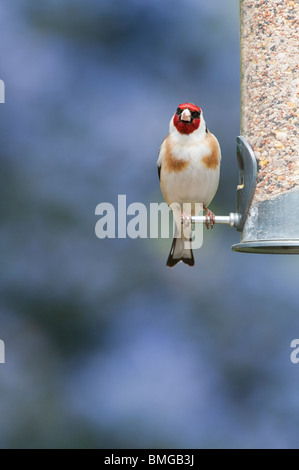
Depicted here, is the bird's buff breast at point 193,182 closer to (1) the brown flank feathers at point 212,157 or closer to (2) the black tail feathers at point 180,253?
(1) the brown flank feathers at point 212,157

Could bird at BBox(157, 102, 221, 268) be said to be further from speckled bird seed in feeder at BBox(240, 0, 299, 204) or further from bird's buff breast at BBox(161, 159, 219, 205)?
speckled bird seed in feeder at BBox(240, 0, 299, 204)

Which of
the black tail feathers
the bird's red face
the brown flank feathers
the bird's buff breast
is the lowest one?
the black tail feathers

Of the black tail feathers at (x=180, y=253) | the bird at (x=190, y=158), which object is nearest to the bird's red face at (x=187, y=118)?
the bird at (x=190, y=158)

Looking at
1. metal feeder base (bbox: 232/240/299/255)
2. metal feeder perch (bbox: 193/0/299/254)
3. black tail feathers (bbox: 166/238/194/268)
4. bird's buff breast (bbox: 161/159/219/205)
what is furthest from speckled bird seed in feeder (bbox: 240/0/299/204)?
black tail feathers (bbox: 166/238/194/268)

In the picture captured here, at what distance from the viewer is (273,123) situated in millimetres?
4289

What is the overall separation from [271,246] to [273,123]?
1.86 feet

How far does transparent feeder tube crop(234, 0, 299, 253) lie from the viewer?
4.18 m

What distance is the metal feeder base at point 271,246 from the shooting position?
4082 millimetres

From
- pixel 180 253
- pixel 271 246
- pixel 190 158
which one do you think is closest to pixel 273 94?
pixel 190 158

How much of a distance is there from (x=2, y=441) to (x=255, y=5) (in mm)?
4612

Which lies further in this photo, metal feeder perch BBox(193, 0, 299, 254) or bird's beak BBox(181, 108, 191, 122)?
bird's beak BBox(181, 108, 191, 122)

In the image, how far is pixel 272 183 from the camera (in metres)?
4.25
